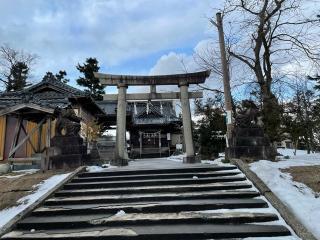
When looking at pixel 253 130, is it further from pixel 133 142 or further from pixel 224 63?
pixel 133 142

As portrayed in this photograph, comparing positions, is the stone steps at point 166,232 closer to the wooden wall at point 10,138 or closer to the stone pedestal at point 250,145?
the stone pedestal at point 250,145

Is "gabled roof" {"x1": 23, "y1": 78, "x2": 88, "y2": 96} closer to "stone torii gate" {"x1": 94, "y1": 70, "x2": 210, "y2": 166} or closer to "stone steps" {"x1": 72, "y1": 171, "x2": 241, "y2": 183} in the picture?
"stone torii gate" {"x1": 94, "y1": 70, "x2": 210, "y2": 166}

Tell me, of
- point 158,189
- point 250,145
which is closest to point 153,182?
point 158,189

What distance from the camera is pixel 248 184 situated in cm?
910

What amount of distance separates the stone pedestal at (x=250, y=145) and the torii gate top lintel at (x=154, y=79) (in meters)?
3.10

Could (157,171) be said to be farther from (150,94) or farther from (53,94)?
(53,94)

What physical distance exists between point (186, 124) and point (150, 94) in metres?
2.02

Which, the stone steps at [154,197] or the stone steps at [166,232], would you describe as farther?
the stone steps at [154,197]

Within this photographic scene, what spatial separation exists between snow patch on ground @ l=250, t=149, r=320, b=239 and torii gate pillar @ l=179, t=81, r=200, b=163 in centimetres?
366

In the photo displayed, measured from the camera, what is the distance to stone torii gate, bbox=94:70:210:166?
1416cm

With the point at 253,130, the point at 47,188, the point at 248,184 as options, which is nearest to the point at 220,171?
the point at 248,184

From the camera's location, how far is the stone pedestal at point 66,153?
12.1 meters

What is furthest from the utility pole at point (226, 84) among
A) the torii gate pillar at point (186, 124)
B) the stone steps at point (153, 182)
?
the stone steps at point (153, 182)

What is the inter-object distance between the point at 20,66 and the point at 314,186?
1589 inches
